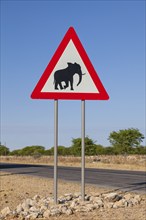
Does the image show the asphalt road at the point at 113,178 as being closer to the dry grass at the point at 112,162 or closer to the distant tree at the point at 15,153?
the dry grass at the point at 112,162

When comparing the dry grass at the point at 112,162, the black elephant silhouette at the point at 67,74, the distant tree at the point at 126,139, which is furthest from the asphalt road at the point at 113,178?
the distant tree at the point at 126,139

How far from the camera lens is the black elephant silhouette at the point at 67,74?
7668 mm

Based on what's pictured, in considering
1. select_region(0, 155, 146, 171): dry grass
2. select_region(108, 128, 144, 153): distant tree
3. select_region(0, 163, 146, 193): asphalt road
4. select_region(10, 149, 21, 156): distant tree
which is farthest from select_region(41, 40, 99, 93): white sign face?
select_region(10, 149, 21, 156): distant tree

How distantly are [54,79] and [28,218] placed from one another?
90.4 inches

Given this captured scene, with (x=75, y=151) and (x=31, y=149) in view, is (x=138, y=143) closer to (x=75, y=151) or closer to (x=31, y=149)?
(x=75, y=151)

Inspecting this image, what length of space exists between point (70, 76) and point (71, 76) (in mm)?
21

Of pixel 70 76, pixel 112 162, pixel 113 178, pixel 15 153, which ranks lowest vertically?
pixel 15 153

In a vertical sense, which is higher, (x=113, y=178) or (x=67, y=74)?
(x=67, y=74)

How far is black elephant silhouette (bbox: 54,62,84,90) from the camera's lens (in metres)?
7.67

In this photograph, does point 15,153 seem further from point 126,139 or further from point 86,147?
point 126,139

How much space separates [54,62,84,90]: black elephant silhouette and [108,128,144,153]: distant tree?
243 ft

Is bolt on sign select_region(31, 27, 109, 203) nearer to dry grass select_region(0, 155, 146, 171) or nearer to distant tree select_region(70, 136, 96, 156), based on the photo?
dry grass select_region(0, 155, 146, 171)

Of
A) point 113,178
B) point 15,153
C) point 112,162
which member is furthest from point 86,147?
point 113,178

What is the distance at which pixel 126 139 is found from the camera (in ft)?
268
